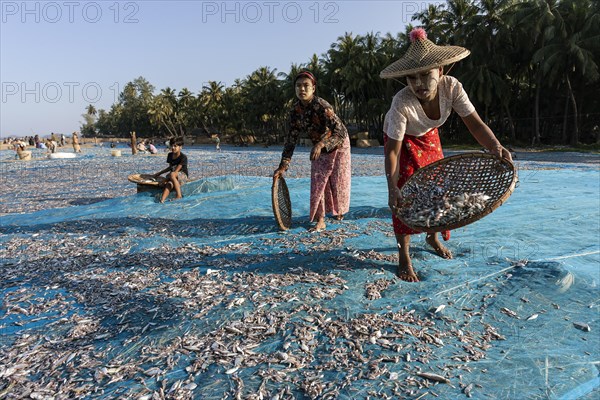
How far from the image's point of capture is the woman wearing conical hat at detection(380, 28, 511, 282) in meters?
2.47

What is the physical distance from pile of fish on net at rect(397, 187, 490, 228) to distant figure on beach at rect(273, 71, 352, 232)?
1.50m

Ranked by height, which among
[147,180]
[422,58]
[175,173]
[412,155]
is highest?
[422,58]

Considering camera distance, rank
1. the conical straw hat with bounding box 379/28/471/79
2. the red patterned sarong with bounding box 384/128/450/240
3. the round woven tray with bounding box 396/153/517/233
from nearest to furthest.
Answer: the round woven tray with bounding box 396/153/517/233 < the conical straw hat with bounding box 379/28/471/79 < the red patterned sarong with bounding box 384/128/450/240

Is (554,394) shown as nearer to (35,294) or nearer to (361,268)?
(361,268)

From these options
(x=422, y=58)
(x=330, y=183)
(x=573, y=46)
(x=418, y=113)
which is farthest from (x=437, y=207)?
(x=573, y=46)

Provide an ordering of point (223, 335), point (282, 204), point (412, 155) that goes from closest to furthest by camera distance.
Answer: point (223, 335) → point (412, 155) → point (282, 204)

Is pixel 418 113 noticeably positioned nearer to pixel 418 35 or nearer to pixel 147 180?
pixel 418 35

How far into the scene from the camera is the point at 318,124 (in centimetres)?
414

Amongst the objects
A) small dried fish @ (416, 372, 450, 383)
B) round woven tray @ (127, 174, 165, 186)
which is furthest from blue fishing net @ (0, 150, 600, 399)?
round woven tray @ (127, 174, 165, 186)

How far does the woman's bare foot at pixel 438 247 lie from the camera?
309 centimetres

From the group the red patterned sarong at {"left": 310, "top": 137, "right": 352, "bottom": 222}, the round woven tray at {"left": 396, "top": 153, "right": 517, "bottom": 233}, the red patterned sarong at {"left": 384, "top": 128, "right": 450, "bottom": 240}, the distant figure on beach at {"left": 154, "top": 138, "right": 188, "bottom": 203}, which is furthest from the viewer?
the distant figure on beach at {"left": 154, "top": 138, "right": 188, "bottom": 203}

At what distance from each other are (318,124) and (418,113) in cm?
163

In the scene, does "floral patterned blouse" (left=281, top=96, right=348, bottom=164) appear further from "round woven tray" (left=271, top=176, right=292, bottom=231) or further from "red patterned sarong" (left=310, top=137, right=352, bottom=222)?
"round woven tray" (left=271, top=176, right=292, bottom=231)

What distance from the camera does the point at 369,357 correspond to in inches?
73.8
